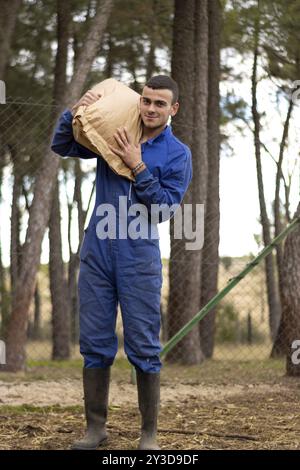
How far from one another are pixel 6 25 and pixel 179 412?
415cm

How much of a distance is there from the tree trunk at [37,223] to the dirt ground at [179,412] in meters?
0.68

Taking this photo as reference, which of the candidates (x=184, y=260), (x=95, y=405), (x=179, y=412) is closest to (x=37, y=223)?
(x=184, y=260)

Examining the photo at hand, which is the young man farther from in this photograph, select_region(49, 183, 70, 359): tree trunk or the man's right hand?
select_region(49, 183, 70, 359): tree trunk

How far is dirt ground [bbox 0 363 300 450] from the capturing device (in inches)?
188

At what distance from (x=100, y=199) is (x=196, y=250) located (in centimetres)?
601

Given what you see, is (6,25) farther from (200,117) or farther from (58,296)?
(58,296)

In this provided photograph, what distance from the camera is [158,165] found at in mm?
4379

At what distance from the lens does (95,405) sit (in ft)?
14.8

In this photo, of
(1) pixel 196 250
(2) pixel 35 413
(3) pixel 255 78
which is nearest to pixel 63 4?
(3) pixel 255 78

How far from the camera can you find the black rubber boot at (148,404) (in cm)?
438

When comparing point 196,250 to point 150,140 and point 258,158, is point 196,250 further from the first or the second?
point 150,140

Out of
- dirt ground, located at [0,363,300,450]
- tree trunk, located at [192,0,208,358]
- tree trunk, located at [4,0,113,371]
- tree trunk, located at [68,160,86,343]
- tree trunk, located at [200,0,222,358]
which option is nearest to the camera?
dirt ground, located at [0,363,300,450]

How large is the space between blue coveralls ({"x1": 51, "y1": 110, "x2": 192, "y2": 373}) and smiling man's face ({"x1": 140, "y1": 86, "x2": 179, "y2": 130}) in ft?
0.36

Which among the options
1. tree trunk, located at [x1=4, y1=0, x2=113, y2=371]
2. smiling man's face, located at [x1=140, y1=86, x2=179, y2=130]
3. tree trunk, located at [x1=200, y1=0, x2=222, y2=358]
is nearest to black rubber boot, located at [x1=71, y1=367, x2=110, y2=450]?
smiling man's face, located at [x1=140, y1=86, x2=179, y2=130]
